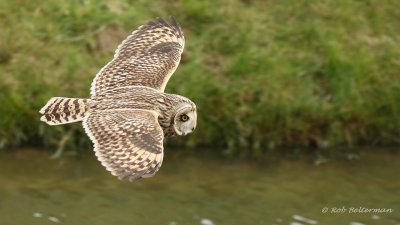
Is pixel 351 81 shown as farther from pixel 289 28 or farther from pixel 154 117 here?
pixel 154 117

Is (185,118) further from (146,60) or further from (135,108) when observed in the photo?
(146,60)

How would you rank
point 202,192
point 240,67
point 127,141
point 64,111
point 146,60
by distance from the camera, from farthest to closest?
1. point 240,67
2. point 202,192
3. point 146,60
4. point 64,111
5. point 127,141

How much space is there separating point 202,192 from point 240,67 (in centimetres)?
148

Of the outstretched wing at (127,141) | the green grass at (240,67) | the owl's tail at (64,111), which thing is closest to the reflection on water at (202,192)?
the green grass at (240,67)

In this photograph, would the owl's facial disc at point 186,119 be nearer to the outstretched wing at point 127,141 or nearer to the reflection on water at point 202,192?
the outstretched wing at point 127,141

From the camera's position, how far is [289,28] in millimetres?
9766

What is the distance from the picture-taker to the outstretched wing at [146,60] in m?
7.44

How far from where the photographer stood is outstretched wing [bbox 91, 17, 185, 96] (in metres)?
7.44

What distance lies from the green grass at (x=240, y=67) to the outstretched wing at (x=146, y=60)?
45.0 inches

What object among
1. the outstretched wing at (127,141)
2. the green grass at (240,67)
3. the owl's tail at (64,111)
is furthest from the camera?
the green grass at (240,67)

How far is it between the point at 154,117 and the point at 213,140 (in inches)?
93.6

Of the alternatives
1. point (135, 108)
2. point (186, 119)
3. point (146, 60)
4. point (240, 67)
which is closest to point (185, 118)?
point (186, 119)

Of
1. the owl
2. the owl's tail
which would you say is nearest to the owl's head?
the owl

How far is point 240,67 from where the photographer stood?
9320 millimetres
